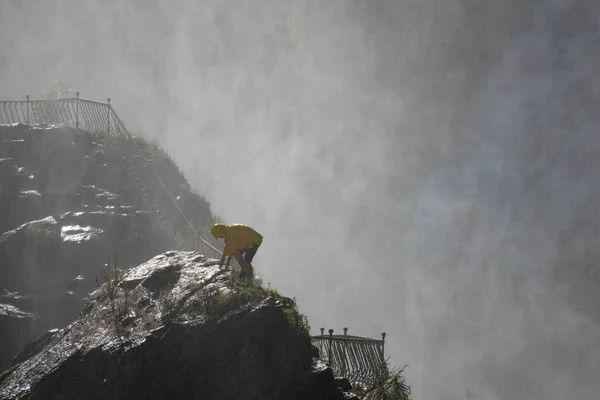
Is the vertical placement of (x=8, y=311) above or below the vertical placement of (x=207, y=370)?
above

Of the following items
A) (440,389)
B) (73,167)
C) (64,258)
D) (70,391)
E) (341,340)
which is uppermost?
(440,389)

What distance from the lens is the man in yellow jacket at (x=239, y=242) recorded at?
1416cm

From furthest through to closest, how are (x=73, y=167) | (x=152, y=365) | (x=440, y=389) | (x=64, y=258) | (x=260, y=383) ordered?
1. (x=440, y=389)
2. (x=73, y=167)
3. (x=64, y=258)
4. (x=152, y=365)
5. (x=260, y=383)

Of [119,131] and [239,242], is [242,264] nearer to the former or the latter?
[239,242]

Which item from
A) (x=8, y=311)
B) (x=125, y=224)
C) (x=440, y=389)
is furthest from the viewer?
(x=440, y=389)

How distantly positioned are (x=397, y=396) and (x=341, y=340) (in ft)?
6.95

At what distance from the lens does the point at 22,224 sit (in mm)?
24250

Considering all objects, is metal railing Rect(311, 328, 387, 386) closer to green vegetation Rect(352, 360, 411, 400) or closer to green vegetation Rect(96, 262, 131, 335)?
green vegetation Rect(352, 360, 411, 400)

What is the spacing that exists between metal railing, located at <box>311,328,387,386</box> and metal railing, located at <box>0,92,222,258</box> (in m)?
10.6

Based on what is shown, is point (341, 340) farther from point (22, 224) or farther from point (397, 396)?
point (22, 224)

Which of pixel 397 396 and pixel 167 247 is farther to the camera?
pixel 167 247

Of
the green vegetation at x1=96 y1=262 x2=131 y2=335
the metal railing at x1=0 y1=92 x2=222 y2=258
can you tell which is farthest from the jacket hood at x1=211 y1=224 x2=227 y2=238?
the metal railing at x1=0 y1=92 x2=222 y2=258

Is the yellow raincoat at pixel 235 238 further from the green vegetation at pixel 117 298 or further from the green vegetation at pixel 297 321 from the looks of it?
the green vegetation at pixel 297 321

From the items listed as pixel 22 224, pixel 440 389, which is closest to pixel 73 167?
pixel 22 224
